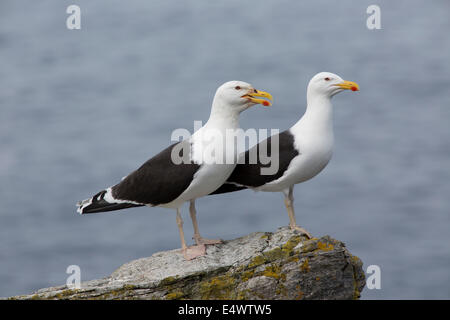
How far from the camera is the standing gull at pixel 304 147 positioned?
37.1ft

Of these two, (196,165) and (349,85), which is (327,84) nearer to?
(349,85)

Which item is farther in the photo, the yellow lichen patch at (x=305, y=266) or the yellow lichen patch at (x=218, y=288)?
the yellow lichen patch at (x=218, y=288)

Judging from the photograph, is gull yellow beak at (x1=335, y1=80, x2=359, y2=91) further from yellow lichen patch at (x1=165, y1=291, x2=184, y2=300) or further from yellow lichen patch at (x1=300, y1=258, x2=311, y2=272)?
yellow lichen patch at (x1=165, y1=291, x2=184, y2=300)

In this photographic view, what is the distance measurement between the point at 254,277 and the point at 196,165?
164 cm

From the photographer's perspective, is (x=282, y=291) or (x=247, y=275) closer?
(x=282, y=291)

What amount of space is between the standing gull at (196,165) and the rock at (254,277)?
0.45m

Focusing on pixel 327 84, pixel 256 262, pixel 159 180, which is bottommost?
pixel 256 262

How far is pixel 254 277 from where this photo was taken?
10.8 metres

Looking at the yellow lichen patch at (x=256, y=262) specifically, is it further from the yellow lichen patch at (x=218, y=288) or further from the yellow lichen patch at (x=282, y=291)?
the yellow lichen patch at (x=282, y=291)

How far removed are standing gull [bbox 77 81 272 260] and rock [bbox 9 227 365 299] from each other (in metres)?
0.45

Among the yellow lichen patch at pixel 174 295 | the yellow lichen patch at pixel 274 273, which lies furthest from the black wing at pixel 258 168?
the yellow lichen patch at pixel 174 295

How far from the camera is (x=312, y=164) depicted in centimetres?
1131

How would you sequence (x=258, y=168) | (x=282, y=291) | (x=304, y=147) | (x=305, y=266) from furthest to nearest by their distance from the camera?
1. (x=258, y=168)
2. (x=304, y=147)
3. (x=305, y=266)
4. (x=282, y=291)

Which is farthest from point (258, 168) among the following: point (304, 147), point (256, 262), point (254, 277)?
point (254, 277)
